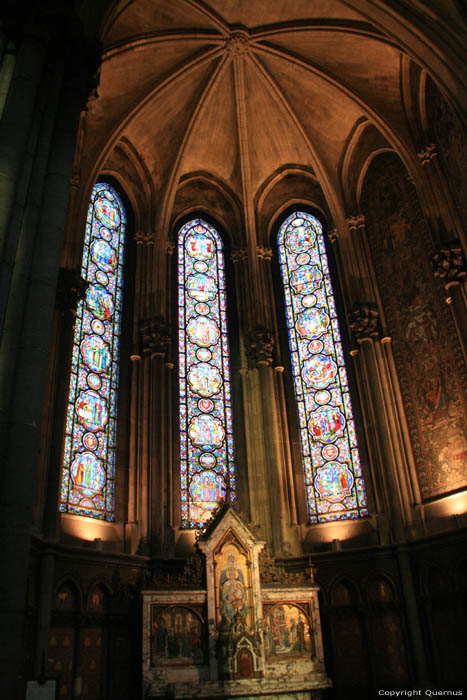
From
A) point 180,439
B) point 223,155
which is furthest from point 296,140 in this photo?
point 180,439

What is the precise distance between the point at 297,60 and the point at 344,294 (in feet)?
21.3

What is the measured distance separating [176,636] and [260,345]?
7.64m

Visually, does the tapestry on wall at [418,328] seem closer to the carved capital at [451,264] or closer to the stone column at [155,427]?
the carved capital at [451,264]

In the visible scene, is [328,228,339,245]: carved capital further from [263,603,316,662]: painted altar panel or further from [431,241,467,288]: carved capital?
[263,603,316,662]: painted altar panel

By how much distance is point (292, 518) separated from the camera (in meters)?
14.6

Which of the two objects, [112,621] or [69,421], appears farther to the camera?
[69,421]

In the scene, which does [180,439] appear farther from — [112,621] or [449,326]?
[449,326]

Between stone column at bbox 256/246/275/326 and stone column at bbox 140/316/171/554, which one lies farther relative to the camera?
stone column at bbox 256/246/275/326

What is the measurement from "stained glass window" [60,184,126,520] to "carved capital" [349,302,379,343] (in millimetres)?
6093

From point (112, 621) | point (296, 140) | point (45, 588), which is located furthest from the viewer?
point (296, 140)

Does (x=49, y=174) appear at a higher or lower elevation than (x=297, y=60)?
lower

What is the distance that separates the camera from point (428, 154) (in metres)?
15.1

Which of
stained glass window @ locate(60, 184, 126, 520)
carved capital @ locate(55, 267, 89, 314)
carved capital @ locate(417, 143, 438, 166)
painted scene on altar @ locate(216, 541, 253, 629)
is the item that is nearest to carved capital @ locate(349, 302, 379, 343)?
carved capital @ locate(417, 143, 438, 166)

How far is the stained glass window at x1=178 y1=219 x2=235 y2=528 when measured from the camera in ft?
49.1
